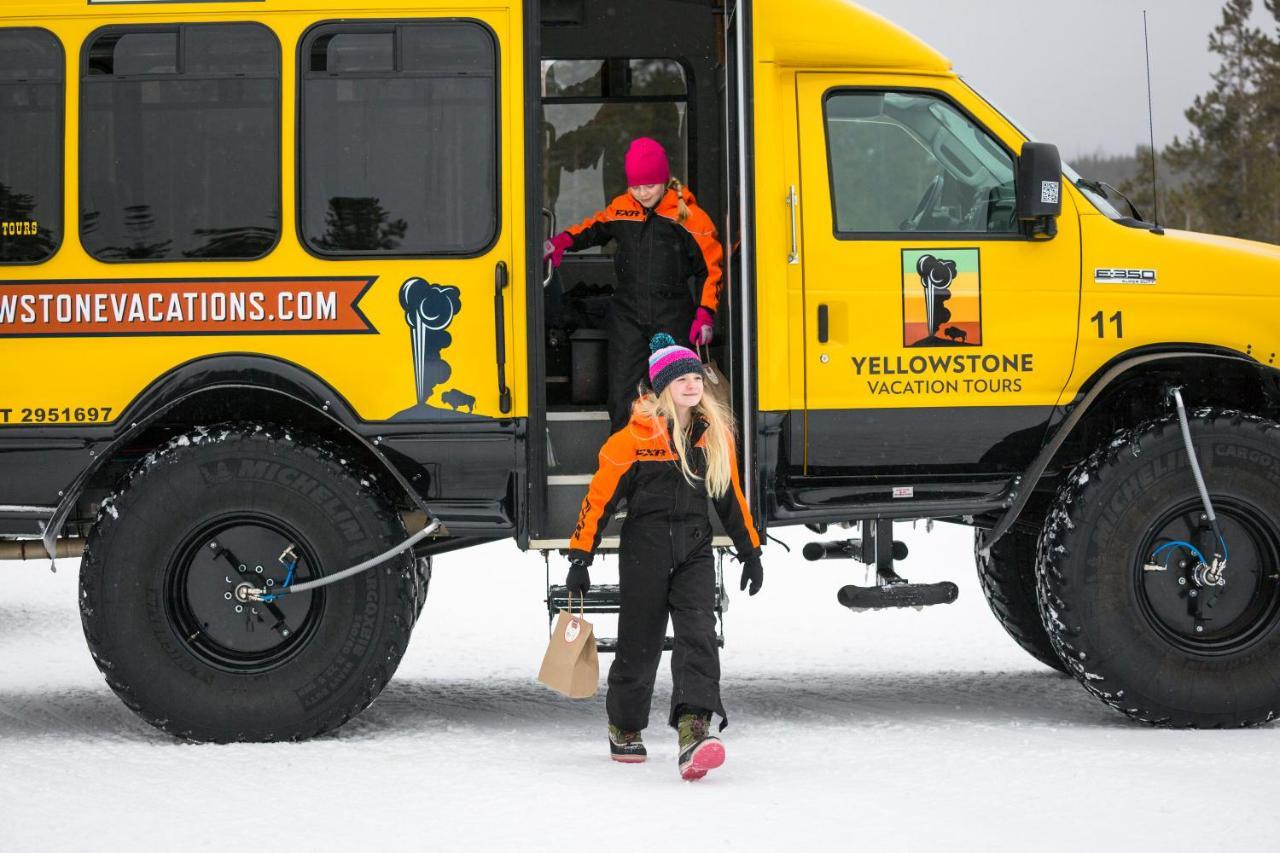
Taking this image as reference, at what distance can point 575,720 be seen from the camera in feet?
23.8

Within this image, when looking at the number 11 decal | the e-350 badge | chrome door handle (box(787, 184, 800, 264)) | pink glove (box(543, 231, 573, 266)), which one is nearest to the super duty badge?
the e-350 badge

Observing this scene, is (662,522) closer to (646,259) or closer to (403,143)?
(646,259)

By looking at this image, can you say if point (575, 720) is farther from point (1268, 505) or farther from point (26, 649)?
point (26, 649)

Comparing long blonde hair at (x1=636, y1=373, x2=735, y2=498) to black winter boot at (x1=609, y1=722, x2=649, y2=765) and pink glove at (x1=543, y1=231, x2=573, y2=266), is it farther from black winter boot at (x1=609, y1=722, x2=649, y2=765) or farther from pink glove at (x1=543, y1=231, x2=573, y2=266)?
pink glove at (x1=543, y1=231, x2=573, y2=266)

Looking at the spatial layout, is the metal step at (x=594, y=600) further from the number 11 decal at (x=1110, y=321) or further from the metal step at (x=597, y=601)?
the number 11 decal at (x=1110, y=321)

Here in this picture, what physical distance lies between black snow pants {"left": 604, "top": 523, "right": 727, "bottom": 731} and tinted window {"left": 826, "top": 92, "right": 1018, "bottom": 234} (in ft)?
5.25

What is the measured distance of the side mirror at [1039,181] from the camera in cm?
674

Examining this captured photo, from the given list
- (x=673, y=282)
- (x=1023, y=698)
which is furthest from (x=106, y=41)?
(x=1023, y=698)

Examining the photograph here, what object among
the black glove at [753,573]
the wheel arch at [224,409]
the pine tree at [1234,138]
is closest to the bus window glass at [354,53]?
the wheel arch at [224,409]

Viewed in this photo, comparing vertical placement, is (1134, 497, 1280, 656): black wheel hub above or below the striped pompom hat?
below

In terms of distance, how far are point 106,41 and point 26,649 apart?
4295 millimetres

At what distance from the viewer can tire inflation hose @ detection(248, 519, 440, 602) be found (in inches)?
257

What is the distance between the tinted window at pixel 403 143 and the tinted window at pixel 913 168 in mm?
1454

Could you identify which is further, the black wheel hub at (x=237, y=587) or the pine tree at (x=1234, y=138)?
the pine tree at (x=1234, y=138)
